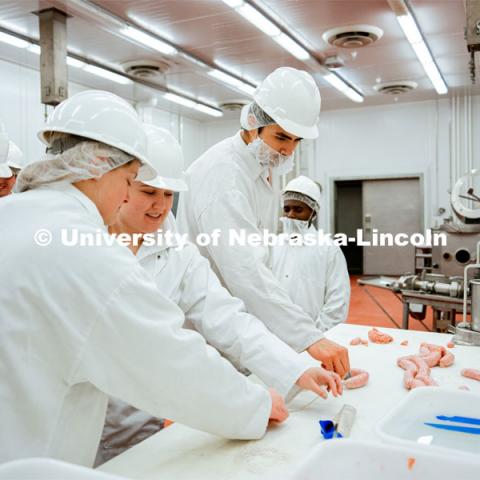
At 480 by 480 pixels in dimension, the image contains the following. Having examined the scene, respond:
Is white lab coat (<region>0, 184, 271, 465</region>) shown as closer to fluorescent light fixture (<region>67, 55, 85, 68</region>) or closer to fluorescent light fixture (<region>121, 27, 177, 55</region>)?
fluorescent light fixture (<region>121, 27, 177, 55</region>)

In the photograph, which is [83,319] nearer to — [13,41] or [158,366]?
[158,366]

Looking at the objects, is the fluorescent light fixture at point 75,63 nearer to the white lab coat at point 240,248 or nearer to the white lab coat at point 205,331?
the white lab coat at point 240,248

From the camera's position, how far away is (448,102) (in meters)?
9.99

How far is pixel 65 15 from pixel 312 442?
5924 mm

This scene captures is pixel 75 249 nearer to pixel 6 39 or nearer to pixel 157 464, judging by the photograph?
pixel 157 464

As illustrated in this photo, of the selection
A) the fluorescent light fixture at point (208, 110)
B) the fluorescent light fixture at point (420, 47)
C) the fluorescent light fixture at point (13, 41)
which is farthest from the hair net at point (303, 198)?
the fluorescent light fixture at point (208, 110)

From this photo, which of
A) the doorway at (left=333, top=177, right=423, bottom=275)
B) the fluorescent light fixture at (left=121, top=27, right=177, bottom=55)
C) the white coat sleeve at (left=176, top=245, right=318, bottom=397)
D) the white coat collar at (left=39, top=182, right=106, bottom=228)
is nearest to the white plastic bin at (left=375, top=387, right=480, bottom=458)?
the white coat sleeve at (left=176, top=245, right=318, bottom=397)

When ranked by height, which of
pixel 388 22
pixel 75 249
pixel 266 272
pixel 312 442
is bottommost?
pixel 312 442

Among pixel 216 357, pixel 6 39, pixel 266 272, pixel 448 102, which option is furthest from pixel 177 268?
pixel 448 102

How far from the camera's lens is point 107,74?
27.0 feet

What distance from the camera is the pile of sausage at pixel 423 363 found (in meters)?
1.69

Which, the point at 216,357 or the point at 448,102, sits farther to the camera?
the point at 448,102

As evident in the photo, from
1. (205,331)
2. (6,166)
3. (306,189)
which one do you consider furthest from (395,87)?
(205,331)

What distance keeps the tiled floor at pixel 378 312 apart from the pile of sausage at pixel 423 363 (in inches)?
133
